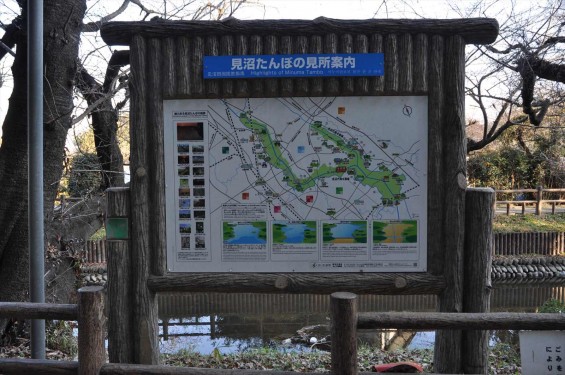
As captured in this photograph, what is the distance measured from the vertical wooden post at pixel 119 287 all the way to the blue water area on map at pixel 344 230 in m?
1.40

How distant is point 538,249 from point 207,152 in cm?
1989

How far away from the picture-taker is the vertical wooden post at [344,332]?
2.76 m

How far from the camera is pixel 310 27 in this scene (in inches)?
130

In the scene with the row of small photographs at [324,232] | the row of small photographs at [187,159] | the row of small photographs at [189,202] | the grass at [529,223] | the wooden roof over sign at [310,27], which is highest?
the wooden roof over sign at [310,27]

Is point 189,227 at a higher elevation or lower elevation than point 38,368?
higher

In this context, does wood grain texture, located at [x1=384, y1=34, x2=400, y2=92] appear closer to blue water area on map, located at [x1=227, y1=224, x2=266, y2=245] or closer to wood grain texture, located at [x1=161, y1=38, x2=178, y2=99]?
blue water area on map, located at [x1=227, y1=224, x2=266, y2=245]

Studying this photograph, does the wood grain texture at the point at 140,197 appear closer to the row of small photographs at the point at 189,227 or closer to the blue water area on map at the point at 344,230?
the row of small photographs at the point at 189,227

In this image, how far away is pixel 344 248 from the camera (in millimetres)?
3391

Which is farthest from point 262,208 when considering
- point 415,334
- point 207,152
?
point 415,334

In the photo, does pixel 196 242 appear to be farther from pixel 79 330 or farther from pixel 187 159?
pixel 79 330

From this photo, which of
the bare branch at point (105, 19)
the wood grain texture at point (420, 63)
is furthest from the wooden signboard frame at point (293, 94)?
the bare branch at point (105, 19)

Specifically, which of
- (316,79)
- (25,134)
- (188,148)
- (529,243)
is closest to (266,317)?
(25,134)

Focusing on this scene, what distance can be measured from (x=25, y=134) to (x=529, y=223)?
20678mm

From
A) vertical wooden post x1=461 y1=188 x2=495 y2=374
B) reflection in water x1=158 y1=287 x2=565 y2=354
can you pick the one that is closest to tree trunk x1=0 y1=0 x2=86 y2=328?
reflection in water x1=158 y1=287 x2=565 y2=354
